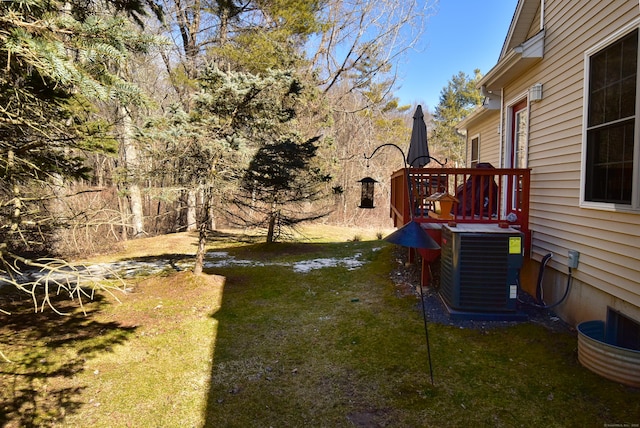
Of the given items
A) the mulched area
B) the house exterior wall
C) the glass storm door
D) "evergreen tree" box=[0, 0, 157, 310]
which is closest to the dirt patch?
"evergreen tree" box=[0, 0, 157, 310]

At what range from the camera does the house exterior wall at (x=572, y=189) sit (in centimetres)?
351

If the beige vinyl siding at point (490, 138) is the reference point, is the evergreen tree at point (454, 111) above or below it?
above

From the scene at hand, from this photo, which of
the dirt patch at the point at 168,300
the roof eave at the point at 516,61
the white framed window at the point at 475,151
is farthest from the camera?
the white framed window at the point at 475,151

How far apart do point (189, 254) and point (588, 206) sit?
837 centimetres

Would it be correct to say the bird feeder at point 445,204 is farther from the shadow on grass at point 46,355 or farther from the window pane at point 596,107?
the shadow on grass at point 46,355

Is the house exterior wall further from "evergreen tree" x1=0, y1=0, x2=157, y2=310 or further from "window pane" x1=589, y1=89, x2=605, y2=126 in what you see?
"evergreen tree" x1=0, y1=0, x2=157, y2=310

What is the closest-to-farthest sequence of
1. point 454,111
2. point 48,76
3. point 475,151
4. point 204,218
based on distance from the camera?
point 48,76, point 204,218, point 475,151, point 454,111

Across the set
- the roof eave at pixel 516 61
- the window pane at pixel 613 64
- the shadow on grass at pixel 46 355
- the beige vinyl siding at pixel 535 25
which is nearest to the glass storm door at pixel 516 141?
the roof eave at pixel 516 61

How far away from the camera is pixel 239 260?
883 cm

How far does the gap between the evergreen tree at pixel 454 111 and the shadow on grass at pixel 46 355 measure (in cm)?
2733

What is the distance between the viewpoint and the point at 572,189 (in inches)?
172

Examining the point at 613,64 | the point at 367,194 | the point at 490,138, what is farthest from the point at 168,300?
the point at 490,138

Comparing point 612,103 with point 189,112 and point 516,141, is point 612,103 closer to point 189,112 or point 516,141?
point 516,141

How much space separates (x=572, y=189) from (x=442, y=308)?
206 cm
